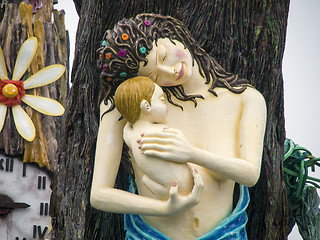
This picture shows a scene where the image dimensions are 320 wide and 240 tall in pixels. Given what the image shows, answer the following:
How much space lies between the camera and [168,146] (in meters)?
2.49

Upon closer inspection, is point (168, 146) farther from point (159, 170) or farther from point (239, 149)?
point (239, 149)

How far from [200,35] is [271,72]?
331 mm

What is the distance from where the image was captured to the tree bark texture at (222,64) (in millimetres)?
2916

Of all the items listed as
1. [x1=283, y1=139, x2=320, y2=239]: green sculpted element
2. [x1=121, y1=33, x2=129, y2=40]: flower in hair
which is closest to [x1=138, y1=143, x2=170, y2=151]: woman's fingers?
[x1=121, y1=33, x2=129, y2=40]: flower in hair

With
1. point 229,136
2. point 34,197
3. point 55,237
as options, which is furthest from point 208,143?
point 34,197

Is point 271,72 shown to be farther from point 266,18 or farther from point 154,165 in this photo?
point 154,165

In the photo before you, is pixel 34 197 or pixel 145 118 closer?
pixel 145 118

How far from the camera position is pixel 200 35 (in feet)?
9.72

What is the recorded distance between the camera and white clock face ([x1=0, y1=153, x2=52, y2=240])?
646cm

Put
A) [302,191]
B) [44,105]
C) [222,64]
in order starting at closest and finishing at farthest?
[222,64] → [302,191] → [44,105]

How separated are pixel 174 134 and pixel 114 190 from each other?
1.04 feet

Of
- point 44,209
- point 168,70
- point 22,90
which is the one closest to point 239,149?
point 168,70

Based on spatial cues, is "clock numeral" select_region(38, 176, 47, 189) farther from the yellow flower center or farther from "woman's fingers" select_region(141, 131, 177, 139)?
"woman's fingers" select_region(141, 131, 177, 139)

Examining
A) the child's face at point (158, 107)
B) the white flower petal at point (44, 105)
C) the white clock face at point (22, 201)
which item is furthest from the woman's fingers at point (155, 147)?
the white clock face at point (22, 201)
